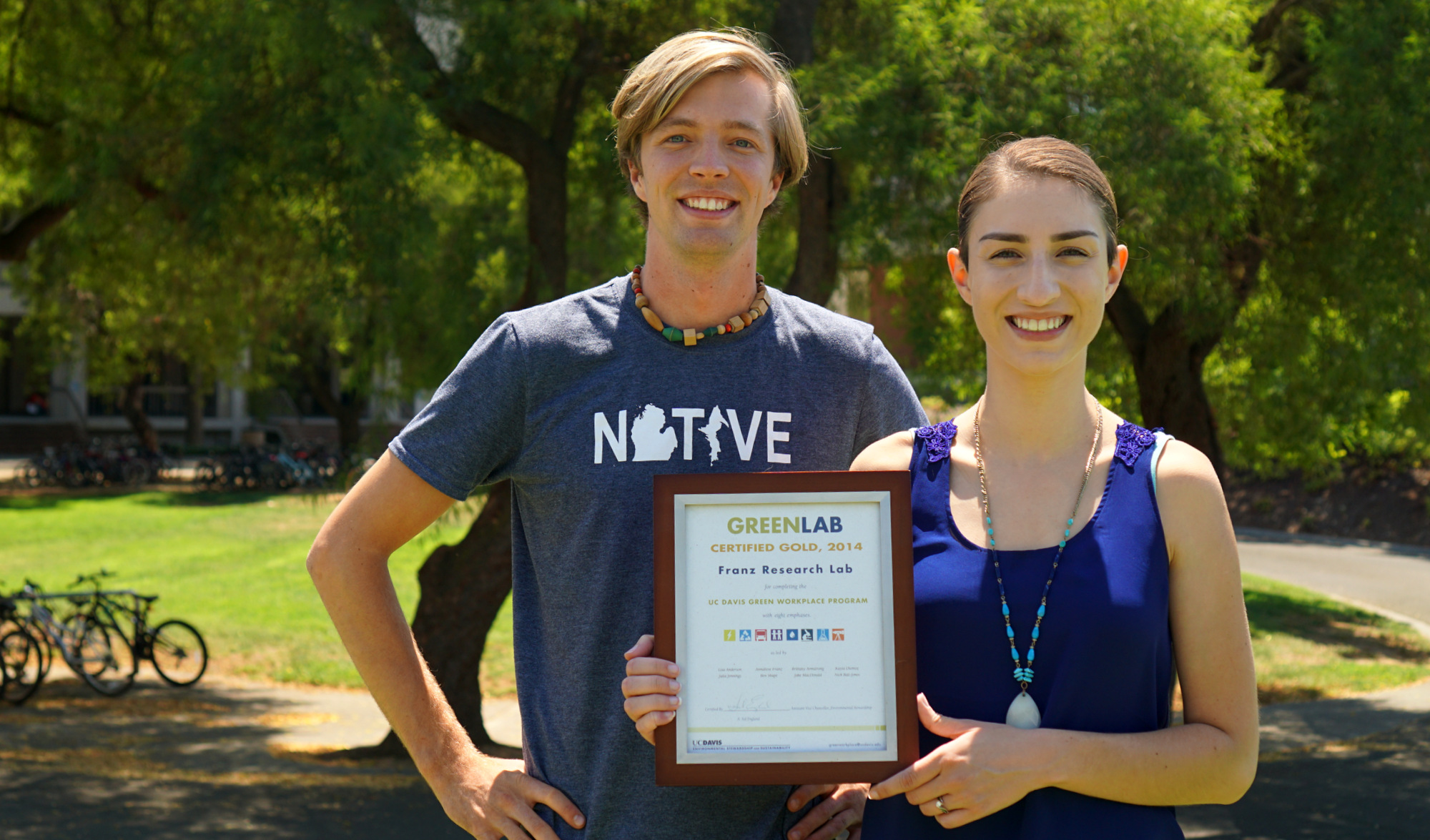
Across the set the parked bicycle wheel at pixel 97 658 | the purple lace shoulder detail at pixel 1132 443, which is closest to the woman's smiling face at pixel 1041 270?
the purple lace shoulder detail at pixel 1132 443

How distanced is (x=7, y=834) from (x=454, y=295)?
4375mm

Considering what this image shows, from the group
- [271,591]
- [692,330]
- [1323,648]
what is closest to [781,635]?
[692,330]

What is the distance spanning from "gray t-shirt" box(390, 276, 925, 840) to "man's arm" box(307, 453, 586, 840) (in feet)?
0.24

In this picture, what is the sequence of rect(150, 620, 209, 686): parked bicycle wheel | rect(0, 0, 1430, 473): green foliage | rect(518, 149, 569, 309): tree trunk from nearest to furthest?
rect(0, 0, 1430, 473): green foliage → rect(518, 149, 569, 309): tree trunk → rect(150, 620, 209, 686): parked bicycle wheel

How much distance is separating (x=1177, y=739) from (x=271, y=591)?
1764 centimetres

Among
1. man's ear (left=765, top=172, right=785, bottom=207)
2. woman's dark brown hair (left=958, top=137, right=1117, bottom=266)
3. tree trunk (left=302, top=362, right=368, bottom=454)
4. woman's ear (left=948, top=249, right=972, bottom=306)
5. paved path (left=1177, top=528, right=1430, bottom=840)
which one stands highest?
tree trunk (left=302, top=362, right=368, bottom=454)

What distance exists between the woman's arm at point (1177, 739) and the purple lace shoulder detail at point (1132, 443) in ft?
0.22

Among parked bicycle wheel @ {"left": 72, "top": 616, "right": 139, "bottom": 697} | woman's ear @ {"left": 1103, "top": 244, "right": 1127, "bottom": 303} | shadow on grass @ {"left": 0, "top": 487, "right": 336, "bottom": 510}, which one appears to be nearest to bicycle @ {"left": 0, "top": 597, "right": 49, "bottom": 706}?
parked bicycle wheel @ {"left": 72, "top": 616, "right": 139, "bottom": 697}

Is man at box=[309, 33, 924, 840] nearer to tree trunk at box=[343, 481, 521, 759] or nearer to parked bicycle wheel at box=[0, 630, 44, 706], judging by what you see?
tree trunk at box=[343, 481, 521, 759]

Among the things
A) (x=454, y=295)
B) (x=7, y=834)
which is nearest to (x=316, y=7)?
(x=454, y=295)

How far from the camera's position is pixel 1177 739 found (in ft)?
6.04

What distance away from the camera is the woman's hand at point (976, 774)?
70.7 inches

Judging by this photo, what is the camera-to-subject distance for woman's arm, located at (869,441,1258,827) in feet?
5.91

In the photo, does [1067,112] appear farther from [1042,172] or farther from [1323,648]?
[1323,648]
